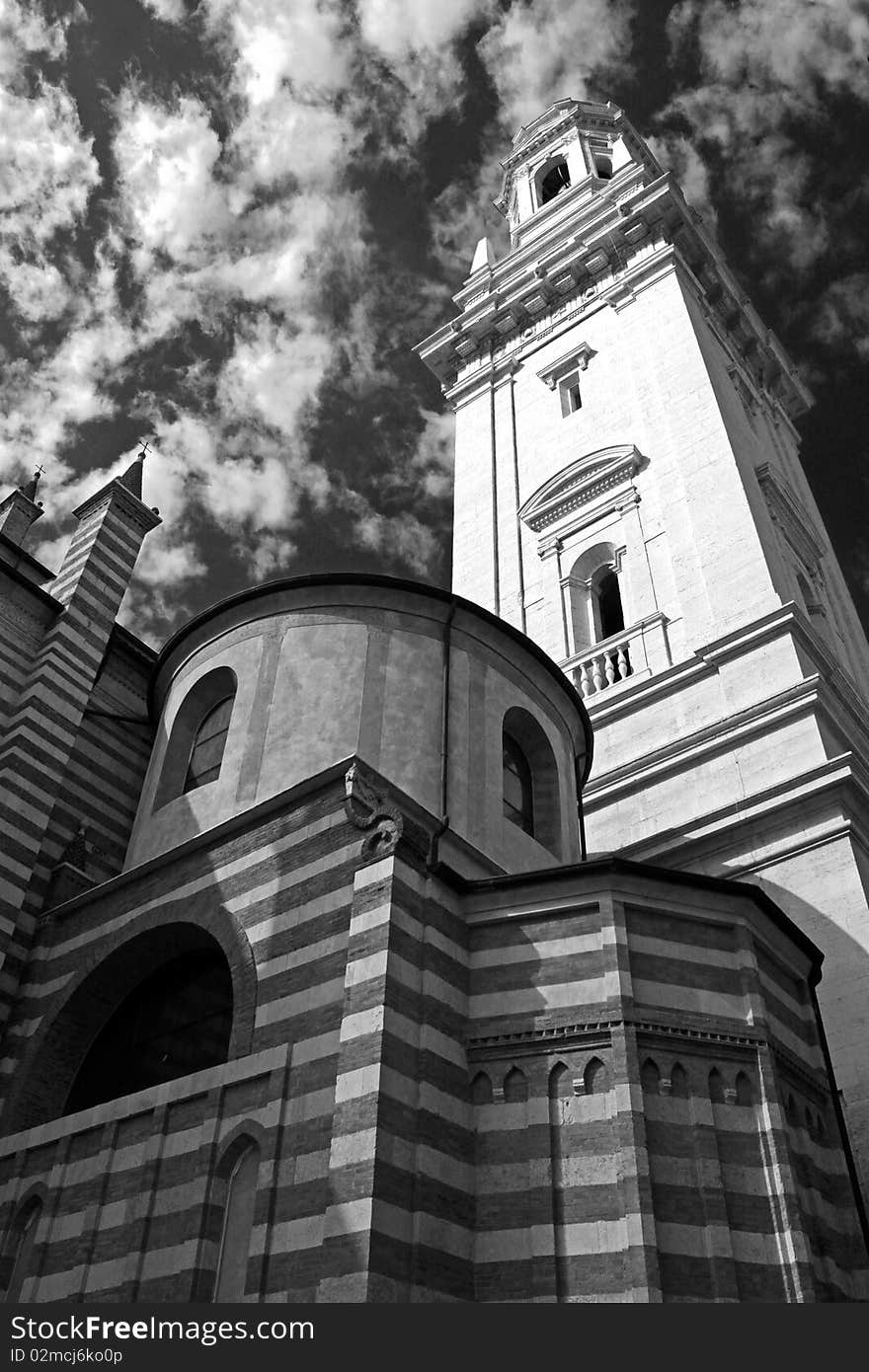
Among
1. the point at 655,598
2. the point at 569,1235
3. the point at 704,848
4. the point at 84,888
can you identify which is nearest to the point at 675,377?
the point at 655,598

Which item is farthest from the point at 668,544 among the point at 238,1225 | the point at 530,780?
the point at 238,1225

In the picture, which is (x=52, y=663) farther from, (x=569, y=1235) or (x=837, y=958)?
(x=837, y=958)

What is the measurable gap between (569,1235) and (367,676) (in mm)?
Result: 7585

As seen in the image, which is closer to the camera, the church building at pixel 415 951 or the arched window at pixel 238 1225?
the arched window at pixel 238 1225

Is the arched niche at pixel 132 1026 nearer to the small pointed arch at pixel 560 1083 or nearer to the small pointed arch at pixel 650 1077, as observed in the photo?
the small pointed arch at pixel 560 1083

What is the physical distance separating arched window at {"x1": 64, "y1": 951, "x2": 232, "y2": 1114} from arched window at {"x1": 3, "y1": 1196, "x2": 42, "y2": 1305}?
1402 mm

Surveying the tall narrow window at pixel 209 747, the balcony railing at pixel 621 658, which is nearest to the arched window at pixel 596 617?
the balcony railing at pixel 621 658

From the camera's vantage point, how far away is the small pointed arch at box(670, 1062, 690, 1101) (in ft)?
36.8

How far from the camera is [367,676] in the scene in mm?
15594

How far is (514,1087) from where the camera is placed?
11430mm

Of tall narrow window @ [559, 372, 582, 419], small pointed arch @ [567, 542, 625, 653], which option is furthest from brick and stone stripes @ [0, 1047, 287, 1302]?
tall narrow window @ [559, 372, 582, 419]

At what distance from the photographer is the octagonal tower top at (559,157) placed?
4456 centimetres

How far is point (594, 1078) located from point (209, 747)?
7.46 m

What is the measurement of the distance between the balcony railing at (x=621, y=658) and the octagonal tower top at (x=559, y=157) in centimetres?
2358
